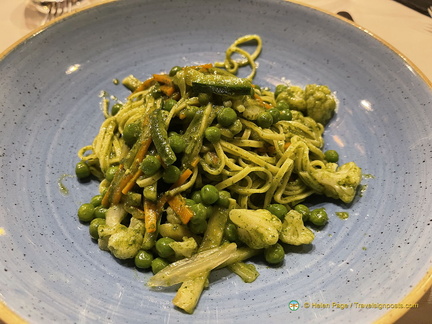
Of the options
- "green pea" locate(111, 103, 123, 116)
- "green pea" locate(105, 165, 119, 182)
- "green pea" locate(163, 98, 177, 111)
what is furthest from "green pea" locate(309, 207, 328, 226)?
"green pea" locate(111, 103, 123, 116)

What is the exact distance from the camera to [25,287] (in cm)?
338

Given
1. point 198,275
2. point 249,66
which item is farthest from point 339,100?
point 198,275

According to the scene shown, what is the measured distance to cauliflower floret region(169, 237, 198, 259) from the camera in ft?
12.7

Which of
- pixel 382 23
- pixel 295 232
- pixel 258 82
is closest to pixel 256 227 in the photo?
pixel 295 232

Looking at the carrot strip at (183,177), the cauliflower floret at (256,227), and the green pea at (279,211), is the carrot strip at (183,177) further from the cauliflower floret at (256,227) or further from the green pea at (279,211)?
the green pea at (279,211)

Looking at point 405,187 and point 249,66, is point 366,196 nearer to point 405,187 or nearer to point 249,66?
point 405,187

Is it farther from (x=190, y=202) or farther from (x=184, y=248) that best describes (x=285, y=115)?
(x=184, y=248)

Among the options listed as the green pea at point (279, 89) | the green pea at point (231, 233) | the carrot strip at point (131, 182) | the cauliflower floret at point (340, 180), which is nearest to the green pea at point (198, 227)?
the green pea at point (231, 233)

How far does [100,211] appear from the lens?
4348mm

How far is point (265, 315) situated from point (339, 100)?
3.15 m

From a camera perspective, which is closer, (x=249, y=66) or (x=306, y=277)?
(x=306, y=277)

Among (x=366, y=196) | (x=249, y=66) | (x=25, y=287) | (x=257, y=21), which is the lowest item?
(x=25, y=287)

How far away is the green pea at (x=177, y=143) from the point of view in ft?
13.5

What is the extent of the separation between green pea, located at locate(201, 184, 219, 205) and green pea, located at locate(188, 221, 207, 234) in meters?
0.22
